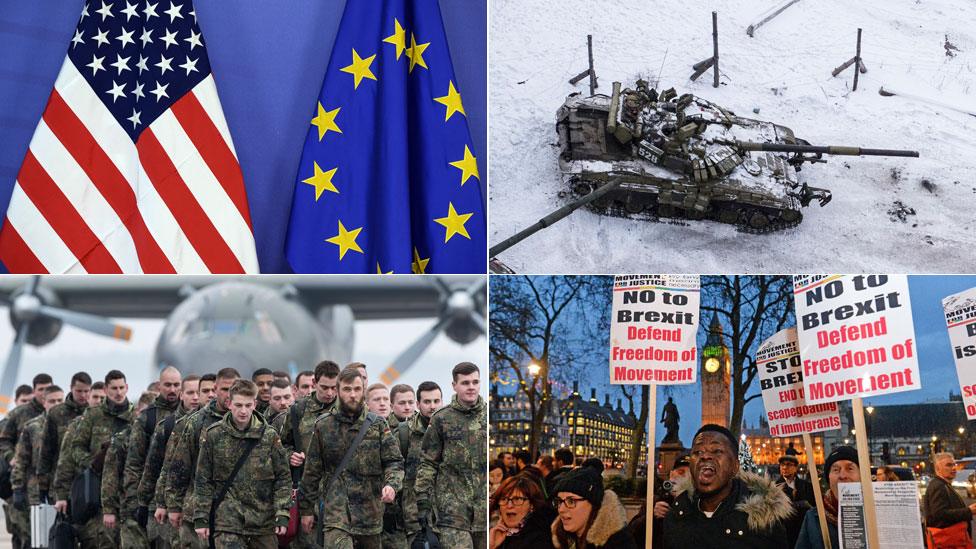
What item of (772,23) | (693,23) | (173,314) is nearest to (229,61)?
(173,314)

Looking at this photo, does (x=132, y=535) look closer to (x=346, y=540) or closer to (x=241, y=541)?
(x=241, y=541)

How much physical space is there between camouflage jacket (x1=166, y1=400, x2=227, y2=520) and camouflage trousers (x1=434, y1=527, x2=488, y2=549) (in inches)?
39.4

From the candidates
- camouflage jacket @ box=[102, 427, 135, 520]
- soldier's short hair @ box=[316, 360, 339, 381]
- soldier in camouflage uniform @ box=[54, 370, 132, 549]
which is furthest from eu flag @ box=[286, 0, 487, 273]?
camouflage jacket @ box=[102, 427, 135, 520]

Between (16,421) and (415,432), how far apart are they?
1615 mm

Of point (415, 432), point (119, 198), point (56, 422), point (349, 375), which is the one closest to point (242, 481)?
point (349, 375)

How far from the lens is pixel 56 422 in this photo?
4.64 meters

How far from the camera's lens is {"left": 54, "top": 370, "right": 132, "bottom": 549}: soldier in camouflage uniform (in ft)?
15.1

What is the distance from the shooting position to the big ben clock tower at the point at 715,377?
476 centimetres

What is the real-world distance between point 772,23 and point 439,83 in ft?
5.16

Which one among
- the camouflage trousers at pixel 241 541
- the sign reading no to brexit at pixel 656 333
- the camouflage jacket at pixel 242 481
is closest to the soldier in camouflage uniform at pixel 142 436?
the camouflage jacket at pixel 242 481

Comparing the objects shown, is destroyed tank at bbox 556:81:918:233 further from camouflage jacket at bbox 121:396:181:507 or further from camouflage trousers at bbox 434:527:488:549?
camouflage jacket at bbox 121:396:181:507

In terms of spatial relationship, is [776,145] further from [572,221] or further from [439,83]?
[439,83]

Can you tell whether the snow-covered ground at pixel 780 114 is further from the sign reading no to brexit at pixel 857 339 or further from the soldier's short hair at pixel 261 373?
the soldier's short hair at pixel 261 373

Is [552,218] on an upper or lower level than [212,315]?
upper
